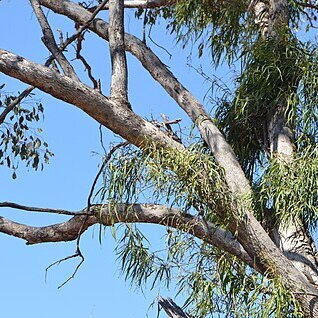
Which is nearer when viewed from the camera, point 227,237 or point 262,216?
point 227,237

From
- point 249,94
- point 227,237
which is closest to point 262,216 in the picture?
point 227,237

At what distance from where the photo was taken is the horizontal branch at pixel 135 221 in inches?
181

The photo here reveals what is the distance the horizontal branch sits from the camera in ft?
15.1

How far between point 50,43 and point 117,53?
0.47m

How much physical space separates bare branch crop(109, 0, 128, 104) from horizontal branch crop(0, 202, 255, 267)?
0.57 meters

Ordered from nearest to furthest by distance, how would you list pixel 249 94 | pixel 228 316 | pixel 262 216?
pixel 228 316, pixel 262 216, pixel 249 94

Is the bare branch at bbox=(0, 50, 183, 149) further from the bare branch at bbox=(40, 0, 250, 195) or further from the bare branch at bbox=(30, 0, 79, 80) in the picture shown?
the bare branch at bbox=(40, 0, 250, 195)

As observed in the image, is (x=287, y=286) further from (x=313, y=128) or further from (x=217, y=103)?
(x=217, y=103)

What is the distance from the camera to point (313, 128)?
5391 millimetres

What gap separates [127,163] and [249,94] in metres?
1.28

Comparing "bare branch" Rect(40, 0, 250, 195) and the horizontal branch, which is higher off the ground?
"bare branch" Rect(40, 0, 250, 195)

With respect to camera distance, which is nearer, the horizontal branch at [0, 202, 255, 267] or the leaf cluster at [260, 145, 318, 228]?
the horizontal branch at [0, 202, 255, 267]

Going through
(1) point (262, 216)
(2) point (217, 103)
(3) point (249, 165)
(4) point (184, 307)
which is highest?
(2) point (217, 103)

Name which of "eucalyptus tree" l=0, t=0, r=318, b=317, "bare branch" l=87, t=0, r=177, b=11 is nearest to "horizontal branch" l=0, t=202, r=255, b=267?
"eucalyptus tree" l=0, t=0, r=318, b=317
